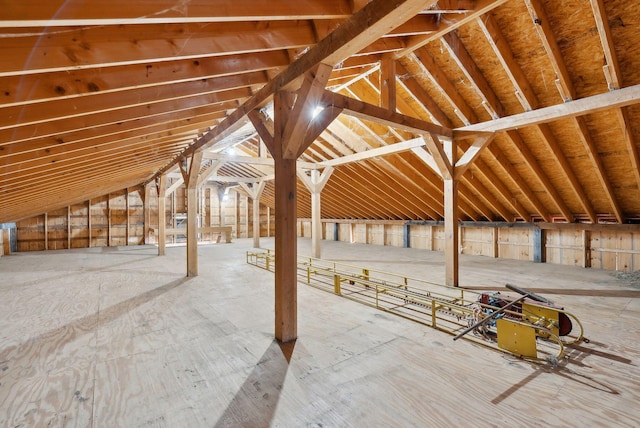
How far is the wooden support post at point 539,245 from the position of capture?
8.60 meters

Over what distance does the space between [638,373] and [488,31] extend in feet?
13.5

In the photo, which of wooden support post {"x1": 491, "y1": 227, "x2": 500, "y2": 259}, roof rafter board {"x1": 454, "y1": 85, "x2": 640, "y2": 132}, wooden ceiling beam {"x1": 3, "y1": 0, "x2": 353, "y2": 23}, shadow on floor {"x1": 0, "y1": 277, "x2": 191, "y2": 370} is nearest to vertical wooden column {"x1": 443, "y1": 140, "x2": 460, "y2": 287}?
roof rafter board {"x1": 454, "y1": 85, "x2": 640, "y2": 132}

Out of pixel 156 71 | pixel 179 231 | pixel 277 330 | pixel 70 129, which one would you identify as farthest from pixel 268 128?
pixel 179 231

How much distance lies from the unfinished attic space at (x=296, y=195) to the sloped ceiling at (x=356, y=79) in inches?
0.8

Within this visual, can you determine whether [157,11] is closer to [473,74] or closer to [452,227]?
[473,74]

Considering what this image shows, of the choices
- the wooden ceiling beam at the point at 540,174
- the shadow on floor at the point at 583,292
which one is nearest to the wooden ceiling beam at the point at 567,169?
the wooden ceiling beam at the point at 540,174

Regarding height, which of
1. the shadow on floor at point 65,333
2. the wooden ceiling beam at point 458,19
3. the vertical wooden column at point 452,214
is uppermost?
the wooden ceiling beam at point 458,19

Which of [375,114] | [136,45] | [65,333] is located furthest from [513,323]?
[65,333]

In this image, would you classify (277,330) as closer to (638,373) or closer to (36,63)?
(36,63)

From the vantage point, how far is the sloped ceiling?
1833 mm

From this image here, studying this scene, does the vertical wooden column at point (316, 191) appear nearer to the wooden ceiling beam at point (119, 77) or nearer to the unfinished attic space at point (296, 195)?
the unfinished attic space at point (296, 195)

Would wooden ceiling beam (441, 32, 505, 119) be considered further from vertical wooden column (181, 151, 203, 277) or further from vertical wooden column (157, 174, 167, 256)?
vertical wooden column (157, 174, 167, 256)

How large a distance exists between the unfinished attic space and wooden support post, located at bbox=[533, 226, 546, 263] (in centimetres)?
73

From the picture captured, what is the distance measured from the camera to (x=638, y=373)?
2674 millimetres
